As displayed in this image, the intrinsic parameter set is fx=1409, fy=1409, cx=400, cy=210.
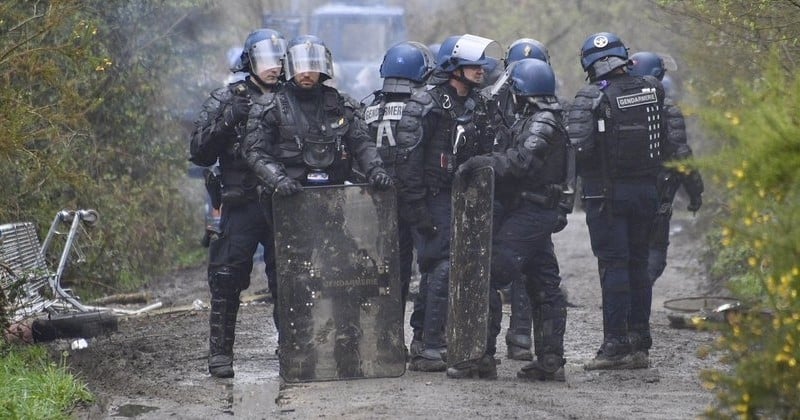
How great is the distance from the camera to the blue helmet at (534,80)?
8109 mm

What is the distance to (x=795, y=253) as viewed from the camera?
16.2ft

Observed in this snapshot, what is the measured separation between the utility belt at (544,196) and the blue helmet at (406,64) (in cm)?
123

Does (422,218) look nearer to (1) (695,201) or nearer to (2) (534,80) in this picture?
(2) (534,80)

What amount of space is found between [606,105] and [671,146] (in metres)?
1.01

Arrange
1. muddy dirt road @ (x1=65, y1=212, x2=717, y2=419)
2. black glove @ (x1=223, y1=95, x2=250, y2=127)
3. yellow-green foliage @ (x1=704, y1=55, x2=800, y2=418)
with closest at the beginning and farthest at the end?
1. yellow-green foliage @ (x1=704, y1=55, x2=800, y2=418)
2. muddy dirt road @ (x1=65, y1=212, x2=717, y2=419)
3. black glove @ (x1=223, y1=95, x2=250, y2=127)

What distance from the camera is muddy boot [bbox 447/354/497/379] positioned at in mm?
7984

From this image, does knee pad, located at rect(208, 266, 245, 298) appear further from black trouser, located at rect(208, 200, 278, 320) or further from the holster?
the holster

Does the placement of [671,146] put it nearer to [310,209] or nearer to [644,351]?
[644,351]

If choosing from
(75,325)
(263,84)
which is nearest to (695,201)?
(263,84)

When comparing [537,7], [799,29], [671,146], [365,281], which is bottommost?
[365,281]

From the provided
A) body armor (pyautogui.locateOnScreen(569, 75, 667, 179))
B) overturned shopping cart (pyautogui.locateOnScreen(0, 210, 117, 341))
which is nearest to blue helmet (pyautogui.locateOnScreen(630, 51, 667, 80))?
body armor (pyautogui.locateOnScreen(569, 75, 667, 179))

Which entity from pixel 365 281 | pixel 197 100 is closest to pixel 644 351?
pixel 365 281

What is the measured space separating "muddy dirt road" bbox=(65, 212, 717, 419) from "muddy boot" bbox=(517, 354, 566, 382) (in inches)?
3.7

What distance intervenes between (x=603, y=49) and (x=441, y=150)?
1.26 m
